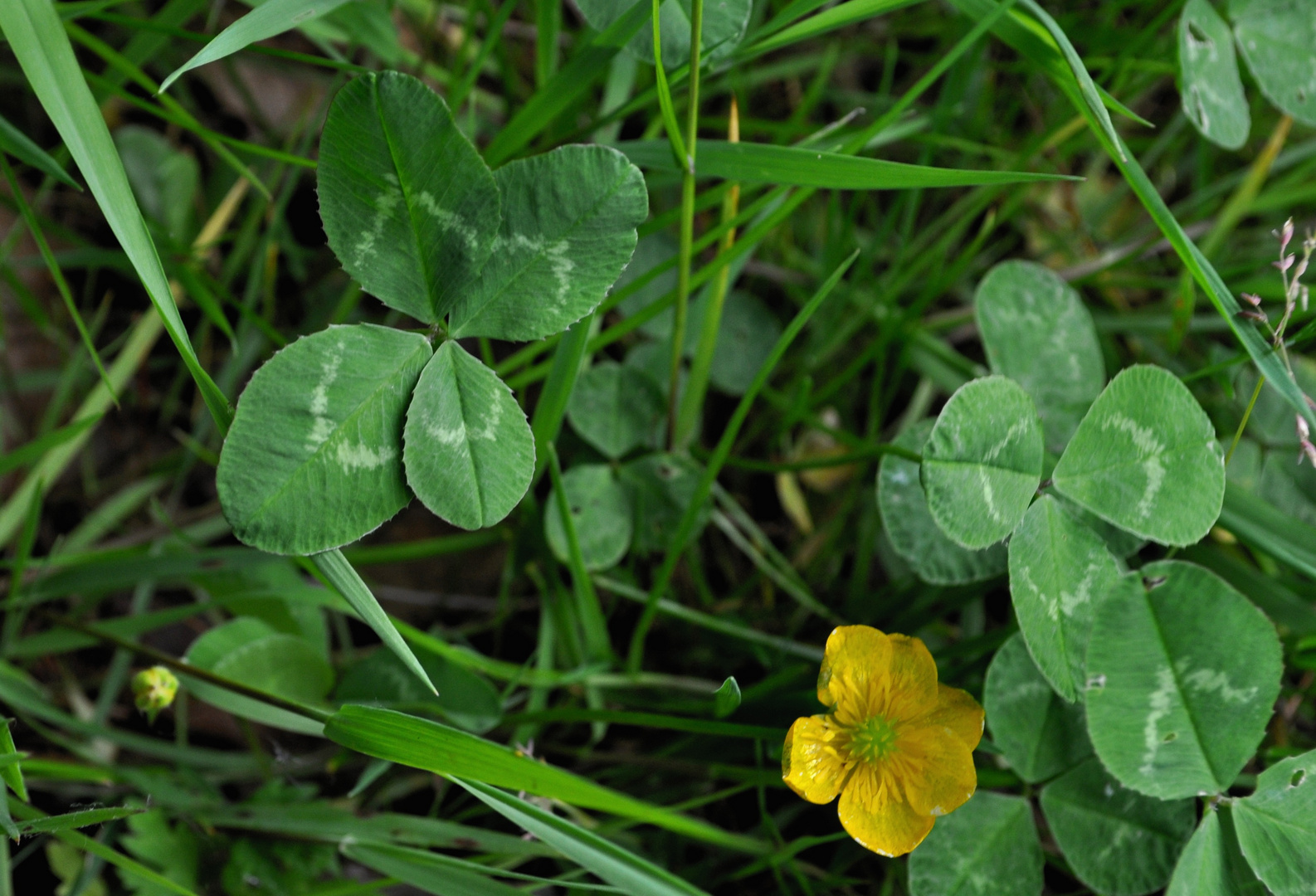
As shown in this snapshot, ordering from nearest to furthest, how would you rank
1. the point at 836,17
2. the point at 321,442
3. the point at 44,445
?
the point at 321,442 → the point at 836,17 → the point at 44,445

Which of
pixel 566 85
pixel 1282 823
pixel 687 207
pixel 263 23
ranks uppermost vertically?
pixel 263 23

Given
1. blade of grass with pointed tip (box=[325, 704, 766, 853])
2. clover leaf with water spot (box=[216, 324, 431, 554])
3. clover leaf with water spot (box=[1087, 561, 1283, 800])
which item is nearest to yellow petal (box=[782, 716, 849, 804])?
blade of grass with pointed tip (box=[325, 704, 766, 853])

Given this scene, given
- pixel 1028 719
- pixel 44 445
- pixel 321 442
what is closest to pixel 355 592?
pixel 321 442

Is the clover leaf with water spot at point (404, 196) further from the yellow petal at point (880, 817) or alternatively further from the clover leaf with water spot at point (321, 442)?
the yellow petal at point (880, 817)

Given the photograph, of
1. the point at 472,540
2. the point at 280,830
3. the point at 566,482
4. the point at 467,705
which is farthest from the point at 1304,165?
the point at 280,830

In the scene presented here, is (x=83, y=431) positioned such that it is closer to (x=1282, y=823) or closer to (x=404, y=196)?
(x=404, y=196)

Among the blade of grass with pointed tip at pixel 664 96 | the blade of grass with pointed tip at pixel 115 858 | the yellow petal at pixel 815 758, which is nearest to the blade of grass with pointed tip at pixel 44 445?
the blade of grass with pointed tip at pixel 115 858
